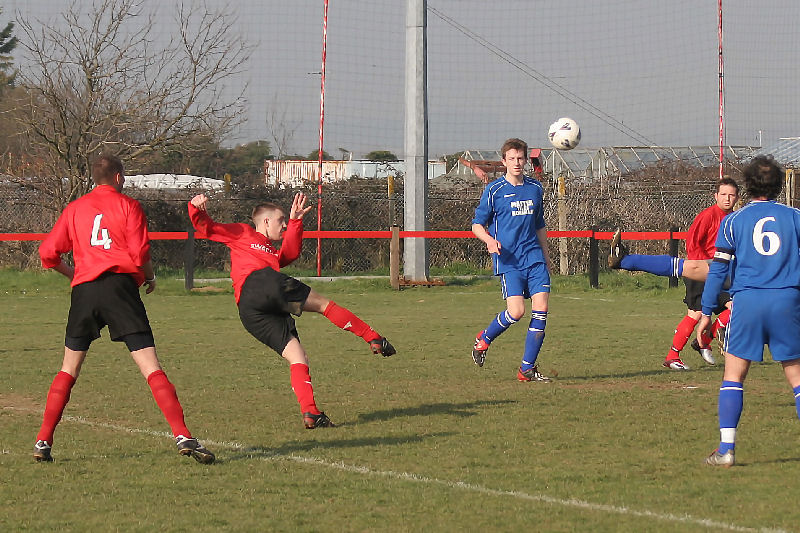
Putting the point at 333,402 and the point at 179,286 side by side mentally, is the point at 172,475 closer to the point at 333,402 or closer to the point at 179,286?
the point at 333,402

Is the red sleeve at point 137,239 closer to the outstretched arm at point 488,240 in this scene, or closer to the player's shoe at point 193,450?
the player's shoe at point 193,450

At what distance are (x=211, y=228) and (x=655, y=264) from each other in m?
3.70

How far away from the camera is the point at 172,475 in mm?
6594

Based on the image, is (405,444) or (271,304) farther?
(271,304)

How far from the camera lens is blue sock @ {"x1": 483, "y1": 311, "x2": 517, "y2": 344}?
423 inches

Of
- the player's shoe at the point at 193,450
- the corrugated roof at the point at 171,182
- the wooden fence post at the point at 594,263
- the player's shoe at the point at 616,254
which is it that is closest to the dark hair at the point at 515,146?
the player's shoe at the point at 616,254

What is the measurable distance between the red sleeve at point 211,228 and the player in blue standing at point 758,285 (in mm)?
3335

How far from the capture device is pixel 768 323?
6469mm

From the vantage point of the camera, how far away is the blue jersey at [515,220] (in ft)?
34.7

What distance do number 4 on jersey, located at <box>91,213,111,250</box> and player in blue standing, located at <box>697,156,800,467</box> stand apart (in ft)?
11.7

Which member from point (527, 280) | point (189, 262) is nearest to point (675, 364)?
point (527, 280)

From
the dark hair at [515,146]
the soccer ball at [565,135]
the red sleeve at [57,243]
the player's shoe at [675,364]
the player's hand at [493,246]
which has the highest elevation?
the soccer ball at [565,135]

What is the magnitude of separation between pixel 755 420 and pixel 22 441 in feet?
16.6

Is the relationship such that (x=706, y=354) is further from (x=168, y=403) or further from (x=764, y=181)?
(x=168, y=403)
